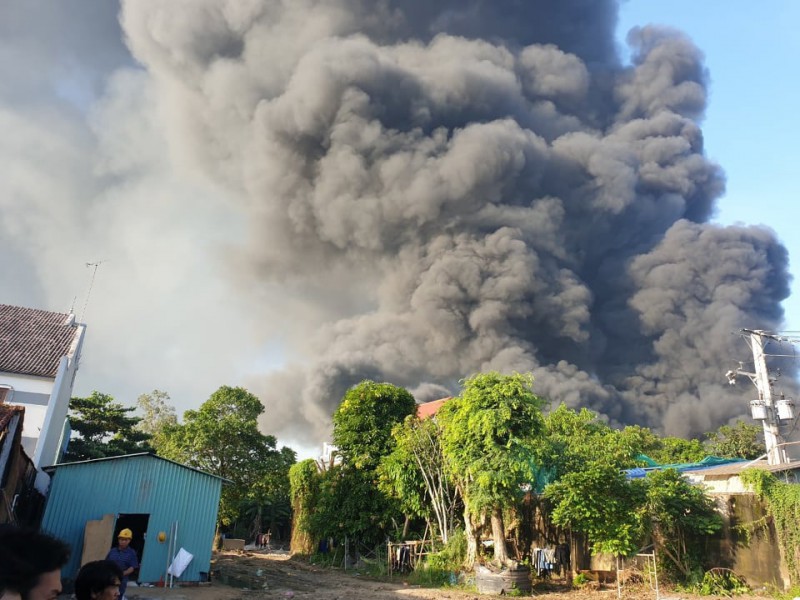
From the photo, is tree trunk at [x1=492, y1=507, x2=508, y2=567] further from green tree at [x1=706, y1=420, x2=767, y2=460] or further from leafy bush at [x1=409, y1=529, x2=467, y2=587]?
green tree at [x1=706, y1=420, x2=767, y2=460]

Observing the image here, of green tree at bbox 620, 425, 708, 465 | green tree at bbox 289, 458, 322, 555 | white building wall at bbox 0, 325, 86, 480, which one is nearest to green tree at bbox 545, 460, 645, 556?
white building wall at bbox 0, 325, 86, 480

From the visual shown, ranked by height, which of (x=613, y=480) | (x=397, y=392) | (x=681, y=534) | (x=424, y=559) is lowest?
(x=424, y=559)

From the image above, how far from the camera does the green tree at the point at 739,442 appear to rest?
27.3m

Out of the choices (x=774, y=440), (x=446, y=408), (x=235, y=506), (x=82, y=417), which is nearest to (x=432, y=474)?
(x=446, y=408)

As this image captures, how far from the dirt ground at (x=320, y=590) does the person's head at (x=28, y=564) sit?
34.2 ft

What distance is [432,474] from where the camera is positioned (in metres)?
16.4

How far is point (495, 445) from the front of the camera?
43.5 feet

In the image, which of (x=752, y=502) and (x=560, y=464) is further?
(x=560, y=464)

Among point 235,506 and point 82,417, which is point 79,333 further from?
point 235,506

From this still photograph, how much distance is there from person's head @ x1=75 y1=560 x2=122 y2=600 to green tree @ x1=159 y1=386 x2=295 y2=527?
22499mm

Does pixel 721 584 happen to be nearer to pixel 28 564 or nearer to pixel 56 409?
pixel 28 564

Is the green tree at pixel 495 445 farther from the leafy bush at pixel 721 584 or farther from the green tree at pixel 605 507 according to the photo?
the leafy bush at pixel 721 584

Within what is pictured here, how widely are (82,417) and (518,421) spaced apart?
57.1 ft

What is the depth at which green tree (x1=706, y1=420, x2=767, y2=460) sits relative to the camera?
89.5ft
